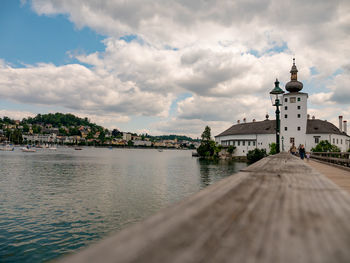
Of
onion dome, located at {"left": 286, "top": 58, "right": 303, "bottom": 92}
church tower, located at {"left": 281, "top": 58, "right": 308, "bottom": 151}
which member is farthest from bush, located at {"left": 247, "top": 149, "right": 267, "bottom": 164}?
onion dome, located at {"left": 286, "top": 58, "right": 303, "bottom": 92}

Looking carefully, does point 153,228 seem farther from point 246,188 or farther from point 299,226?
point 246,188

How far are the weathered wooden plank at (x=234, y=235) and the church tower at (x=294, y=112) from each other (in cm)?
7905

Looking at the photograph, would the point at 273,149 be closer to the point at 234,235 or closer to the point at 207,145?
the point at 207,145

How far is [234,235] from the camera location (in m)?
1.22

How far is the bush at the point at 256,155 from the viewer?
258 feet

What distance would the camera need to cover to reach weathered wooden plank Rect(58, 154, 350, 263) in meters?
1.01

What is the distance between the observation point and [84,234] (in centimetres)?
1296

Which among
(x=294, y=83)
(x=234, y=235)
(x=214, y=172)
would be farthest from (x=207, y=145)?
(x=234, y=235)

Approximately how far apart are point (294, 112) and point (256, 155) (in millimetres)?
17252

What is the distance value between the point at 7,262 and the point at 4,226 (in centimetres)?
452

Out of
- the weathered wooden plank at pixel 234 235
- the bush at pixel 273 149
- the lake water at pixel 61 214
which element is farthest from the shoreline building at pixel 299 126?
the weathered wooden plank at pixel 234 235

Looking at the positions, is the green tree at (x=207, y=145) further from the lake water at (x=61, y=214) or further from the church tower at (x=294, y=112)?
the lake water at (x=61, y=214)

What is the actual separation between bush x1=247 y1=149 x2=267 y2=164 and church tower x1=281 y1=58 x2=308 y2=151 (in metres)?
7.54

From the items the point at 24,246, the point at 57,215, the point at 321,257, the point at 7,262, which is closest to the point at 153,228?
the point at 321,257
